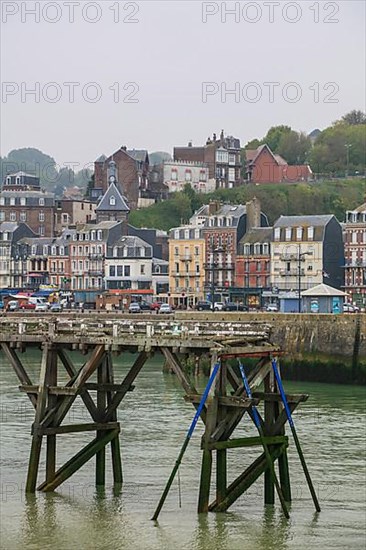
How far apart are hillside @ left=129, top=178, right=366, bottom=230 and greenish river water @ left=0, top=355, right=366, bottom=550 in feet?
348

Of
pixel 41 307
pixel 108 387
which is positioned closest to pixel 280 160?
pixel 41 307

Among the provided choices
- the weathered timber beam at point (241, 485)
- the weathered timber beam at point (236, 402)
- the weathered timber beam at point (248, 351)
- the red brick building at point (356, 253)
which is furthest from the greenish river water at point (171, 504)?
the red brick building at point (356, 253)

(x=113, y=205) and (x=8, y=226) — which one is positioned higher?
(x=113, y=205)

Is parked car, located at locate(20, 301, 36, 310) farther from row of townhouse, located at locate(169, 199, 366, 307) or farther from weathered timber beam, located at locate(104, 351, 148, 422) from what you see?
weathered timber beam, located at locate(104, 351, 148, 422)

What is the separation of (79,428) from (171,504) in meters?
3.10

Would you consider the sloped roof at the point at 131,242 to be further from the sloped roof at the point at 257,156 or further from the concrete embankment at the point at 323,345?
the concrete embankment at the point at 323,345

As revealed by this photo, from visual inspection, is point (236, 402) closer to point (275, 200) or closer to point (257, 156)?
point (275, 200)

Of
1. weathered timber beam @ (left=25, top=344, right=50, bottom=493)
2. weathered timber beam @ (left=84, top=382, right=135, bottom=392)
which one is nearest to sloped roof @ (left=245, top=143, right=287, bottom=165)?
weathered timber beam @ (left=84, top=382, right=135, bottom=392)

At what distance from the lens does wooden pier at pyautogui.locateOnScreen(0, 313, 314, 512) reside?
32531 mm

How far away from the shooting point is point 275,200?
156375 mm

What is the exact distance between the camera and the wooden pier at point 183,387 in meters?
32.5

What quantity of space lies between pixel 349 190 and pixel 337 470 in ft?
417

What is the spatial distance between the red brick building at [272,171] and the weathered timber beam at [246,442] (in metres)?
142

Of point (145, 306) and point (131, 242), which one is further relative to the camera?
point (131, 242)
